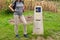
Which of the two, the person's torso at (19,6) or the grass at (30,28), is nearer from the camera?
the person's torso at (19,6)

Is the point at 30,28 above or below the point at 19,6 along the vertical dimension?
below

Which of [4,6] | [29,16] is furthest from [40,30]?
[4,6]

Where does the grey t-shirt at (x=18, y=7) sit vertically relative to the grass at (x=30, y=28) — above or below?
above

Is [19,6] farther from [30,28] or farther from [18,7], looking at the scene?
[30,28]

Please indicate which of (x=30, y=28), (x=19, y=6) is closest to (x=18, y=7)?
(x=19, y=6)

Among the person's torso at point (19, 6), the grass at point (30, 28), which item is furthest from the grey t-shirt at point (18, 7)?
the grass at point (30, 28)

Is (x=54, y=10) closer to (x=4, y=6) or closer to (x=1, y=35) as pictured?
(x=4, y=6)

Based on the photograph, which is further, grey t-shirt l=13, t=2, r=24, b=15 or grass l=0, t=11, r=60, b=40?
grass l=0, t=11, r=60, b=40

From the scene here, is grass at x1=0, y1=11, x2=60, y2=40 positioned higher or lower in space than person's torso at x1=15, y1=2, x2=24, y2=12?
lower

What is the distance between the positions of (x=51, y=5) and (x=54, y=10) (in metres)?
0.40

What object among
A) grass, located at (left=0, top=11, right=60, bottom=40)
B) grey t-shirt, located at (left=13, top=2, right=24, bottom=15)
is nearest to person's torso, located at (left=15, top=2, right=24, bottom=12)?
grey t-shirt, located at (left=13, top=2, right=24, bottom=15)

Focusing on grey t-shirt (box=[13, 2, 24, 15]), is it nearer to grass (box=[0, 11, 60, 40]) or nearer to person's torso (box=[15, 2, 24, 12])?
person's torso (box=[15, 2, 24, 12])

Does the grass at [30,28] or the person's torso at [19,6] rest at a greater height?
the person's torso at [19,6]

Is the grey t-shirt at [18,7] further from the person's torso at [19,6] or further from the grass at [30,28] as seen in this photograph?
the grass at [30,28]
